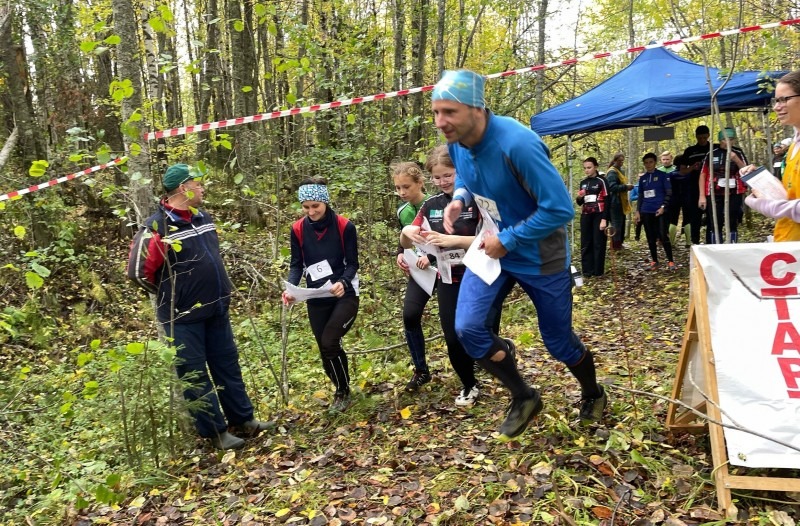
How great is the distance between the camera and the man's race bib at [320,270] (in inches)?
175

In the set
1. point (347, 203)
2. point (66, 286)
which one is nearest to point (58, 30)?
point (66, 286)

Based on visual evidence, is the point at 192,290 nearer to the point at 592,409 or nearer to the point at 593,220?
the point at 592,409

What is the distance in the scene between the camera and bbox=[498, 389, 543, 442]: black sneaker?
3.13 metres

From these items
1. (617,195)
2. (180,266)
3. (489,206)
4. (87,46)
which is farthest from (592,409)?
(617,195)

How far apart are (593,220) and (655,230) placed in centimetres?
135

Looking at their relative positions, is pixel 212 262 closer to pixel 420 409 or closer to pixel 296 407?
pixel 296 407

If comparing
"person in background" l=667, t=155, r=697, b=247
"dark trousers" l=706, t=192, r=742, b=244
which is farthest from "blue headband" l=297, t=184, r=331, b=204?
"person in background" l=667, t=155, r=697, b=247

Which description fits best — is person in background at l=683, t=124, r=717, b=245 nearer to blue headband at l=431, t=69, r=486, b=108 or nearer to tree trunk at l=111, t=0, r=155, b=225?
blue headband at l=431, t=69, r=486, b=108

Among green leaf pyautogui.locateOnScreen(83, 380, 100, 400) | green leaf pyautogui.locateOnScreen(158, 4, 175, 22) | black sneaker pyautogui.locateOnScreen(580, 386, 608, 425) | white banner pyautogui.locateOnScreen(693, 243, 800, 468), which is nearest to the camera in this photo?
white banner pyautogui.locateOnScreen(693, 243, 800, 468)

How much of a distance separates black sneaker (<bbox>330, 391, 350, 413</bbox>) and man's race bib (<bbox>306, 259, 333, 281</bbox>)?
1.06m

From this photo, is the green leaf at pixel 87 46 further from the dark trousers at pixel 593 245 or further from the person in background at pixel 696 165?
the person in background at pixel 696 165

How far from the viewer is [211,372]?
436 cm

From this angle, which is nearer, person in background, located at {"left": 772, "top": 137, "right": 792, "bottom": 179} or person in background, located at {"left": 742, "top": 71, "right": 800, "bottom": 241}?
person in background, located at {"left": 742, "top": 71, "right": 800, "bottom": 241}

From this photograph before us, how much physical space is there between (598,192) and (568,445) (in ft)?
23.2
